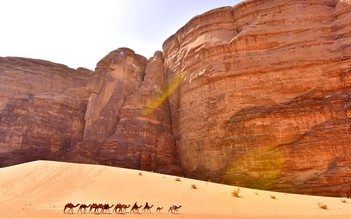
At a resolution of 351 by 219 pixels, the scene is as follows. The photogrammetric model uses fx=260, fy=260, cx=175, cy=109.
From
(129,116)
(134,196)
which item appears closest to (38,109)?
(129,116)

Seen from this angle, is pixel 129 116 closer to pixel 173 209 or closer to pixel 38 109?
pixel 38 109

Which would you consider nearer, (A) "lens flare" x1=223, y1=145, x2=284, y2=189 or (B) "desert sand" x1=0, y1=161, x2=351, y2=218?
(B) "desert sand" x1=0, y1=161, x2=351, y2=218

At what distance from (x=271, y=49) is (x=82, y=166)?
20.5 m

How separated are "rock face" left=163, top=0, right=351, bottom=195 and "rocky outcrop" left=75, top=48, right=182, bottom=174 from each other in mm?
2350

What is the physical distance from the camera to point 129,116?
103 ft

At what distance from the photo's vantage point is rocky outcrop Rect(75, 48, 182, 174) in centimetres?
2808

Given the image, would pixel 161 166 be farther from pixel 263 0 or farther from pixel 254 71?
pixel 263 0

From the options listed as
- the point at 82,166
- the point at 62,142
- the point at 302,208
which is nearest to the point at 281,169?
the point at 302,208

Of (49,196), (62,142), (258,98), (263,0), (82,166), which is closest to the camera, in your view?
(49,196)

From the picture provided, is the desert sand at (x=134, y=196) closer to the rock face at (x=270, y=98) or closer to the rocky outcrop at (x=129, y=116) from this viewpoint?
the rock face at (x=270, y=98)

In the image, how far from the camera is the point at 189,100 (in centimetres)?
2927

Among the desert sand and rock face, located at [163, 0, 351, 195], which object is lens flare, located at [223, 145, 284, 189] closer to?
rock face, located at [163, 0, 351, 195]

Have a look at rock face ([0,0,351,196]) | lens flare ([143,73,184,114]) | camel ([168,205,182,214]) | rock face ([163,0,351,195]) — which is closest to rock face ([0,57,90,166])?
rock face ([0,0,351,196])

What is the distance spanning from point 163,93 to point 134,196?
2239 centimetres
